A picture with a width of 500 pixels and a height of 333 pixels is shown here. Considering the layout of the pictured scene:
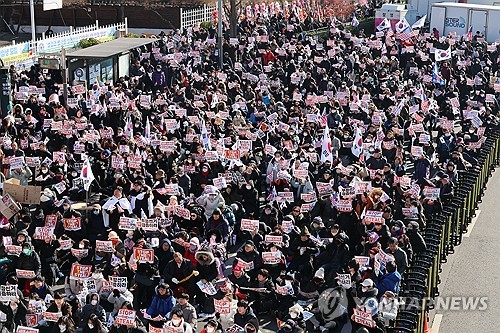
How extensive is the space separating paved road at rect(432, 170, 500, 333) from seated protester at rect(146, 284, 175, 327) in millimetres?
4118

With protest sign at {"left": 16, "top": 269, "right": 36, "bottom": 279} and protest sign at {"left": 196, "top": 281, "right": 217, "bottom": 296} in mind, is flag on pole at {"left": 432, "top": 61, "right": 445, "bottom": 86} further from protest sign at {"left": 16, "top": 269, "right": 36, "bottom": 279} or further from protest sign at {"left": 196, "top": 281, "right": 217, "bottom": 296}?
protest sign at {"left": 16, "top": 269, "right": 36, "bottom": 279}

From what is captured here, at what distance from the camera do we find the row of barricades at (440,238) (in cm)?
1377

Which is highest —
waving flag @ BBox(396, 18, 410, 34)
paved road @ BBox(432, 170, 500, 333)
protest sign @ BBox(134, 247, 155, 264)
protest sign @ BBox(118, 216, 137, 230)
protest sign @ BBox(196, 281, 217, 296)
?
waving flag @ BBox(396, 18, 410, 34)

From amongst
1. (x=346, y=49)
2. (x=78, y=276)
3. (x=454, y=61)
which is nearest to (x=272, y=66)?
(x=346, y=49)

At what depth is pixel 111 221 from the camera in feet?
55.2

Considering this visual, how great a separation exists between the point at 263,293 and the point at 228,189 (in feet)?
11.5

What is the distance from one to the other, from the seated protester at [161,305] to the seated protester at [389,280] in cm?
307

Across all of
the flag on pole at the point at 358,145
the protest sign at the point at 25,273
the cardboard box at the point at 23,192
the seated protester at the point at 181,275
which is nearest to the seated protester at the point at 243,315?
the seated protester at the point at 181,275

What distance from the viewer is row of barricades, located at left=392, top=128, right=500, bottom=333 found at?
1377 centimetres

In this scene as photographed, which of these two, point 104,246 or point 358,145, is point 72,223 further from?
point 358,145

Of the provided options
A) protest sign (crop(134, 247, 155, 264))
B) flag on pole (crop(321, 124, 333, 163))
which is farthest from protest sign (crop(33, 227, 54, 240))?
flag on pole (crop(321, 124, 333, 163))

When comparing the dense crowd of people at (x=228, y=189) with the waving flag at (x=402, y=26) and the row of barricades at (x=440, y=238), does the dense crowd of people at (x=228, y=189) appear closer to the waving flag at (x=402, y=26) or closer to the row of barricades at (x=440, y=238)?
the row of barricades at (x=440, y=238)

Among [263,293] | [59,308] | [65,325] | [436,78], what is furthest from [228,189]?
[436,78]

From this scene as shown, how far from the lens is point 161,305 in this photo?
45.6ft
